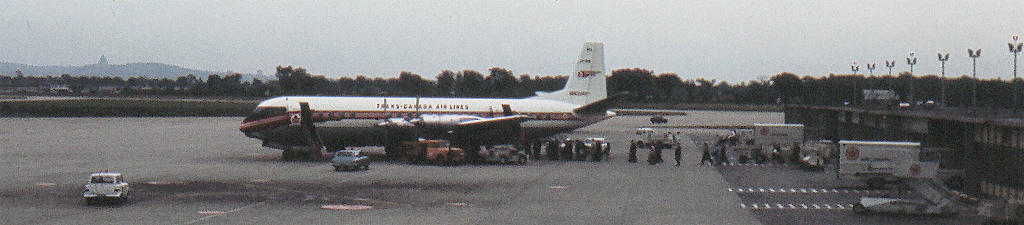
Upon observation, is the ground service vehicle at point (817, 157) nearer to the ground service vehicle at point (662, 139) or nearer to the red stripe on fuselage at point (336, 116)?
the ground service vehicle at point (662, 139)

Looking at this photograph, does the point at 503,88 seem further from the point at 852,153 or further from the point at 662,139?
the point at 852,153

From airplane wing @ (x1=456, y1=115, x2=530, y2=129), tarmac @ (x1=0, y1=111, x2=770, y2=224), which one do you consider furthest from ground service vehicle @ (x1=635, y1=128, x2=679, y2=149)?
airplane wing @ (x1=456, y1=115, x2=530, y2=129)

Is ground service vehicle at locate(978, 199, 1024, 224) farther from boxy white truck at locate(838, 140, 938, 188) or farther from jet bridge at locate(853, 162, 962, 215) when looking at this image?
boxy white truck at locate(838, 140, 938, 188)

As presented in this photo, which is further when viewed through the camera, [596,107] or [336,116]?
[596,107]

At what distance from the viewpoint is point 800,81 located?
19850 centimetres

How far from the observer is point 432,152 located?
4384 cm

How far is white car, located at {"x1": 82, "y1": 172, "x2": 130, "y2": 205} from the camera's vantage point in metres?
26.4

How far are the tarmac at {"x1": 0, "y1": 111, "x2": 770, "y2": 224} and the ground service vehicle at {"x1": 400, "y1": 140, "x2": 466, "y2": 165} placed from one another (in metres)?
1.17

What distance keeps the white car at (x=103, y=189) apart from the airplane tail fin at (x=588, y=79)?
123 feet

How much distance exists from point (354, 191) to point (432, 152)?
42.1 ft

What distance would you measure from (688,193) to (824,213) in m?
6.08

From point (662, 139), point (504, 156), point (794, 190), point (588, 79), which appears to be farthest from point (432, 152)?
point (662, 139)

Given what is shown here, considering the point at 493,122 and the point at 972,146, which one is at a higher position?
the point at 493,122

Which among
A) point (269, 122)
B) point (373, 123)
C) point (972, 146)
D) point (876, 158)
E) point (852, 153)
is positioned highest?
point (269, 122)
